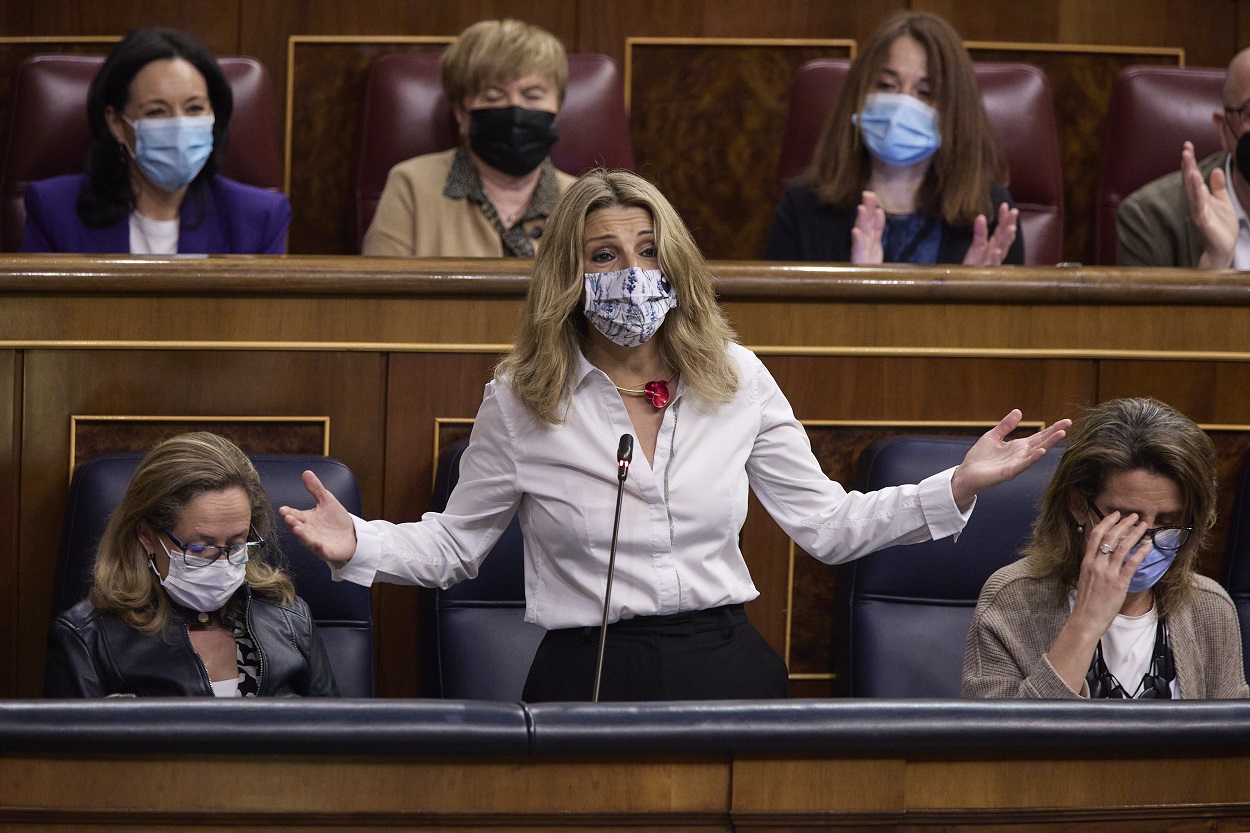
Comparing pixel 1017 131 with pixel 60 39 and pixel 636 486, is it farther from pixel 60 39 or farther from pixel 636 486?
pixel 60 39

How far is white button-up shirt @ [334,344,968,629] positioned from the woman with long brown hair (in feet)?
2.52

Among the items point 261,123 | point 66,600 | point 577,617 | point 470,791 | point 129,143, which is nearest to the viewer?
point 470,791

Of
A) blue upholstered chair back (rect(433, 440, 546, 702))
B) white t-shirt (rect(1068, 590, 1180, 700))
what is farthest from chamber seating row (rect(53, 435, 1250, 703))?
white t-shirt (rect(1068, 590, 1180, 700))

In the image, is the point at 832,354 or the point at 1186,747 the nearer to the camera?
the point at 1186,747

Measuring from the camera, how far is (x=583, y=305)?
1455 millimetres

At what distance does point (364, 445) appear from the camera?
5.87ft

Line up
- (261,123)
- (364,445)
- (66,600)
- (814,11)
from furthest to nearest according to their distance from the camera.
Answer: (814,11) → (261,123) → (364,445) → (66,600)

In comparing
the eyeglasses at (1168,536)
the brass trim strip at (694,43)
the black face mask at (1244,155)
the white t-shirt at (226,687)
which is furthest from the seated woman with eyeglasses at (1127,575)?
the brass trim strip at (694,43)

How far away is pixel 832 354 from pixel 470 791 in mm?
1026

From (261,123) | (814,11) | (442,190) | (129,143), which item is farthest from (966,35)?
(129,143)

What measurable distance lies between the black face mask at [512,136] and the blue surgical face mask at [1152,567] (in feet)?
3.78

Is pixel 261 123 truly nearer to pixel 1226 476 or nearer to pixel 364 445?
pixel 364 445

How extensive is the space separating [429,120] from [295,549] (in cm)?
105

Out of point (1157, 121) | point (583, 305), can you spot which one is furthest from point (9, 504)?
point (1157, 121)
